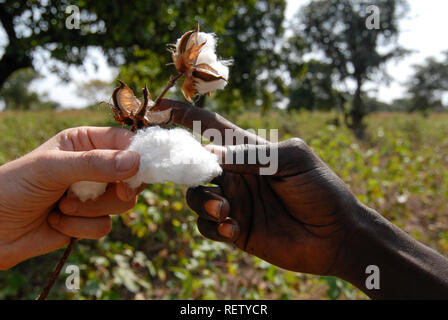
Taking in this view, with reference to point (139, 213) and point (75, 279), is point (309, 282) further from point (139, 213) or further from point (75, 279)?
point (75, 279)

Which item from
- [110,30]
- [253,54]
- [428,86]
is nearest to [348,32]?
[253,54]

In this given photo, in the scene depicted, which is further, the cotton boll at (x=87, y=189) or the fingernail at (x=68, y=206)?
the fingernail at (x=68, y=206)

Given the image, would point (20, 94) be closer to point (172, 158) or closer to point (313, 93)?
point (313, 93)

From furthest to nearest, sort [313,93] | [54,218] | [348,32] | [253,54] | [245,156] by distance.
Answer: [313,93] < [348,32] < [253,54] < [54,218] < [245,156]

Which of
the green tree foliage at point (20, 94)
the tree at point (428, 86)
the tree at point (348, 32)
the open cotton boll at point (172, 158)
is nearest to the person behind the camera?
the open cotton boll at point (172, 158)

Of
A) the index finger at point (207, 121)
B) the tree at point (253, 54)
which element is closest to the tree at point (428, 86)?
the tree at point (253, 54)

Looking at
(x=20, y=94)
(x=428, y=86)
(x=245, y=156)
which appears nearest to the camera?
(x=245, y=156)

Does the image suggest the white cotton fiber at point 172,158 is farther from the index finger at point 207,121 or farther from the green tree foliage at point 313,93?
the green tree foliage at point 313,93

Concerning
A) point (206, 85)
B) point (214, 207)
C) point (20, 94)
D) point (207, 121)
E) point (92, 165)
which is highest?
point (20, 94)
